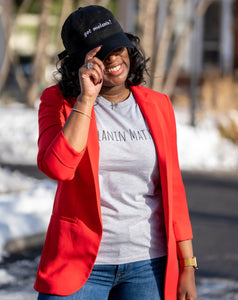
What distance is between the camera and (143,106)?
243cm

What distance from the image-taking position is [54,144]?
211 centimetres

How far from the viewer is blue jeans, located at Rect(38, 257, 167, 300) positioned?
88.7 inches

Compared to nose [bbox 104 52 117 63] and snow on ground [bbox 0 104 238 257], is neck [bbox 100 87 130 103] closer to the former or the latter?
nose [bbox 104 52 117 63]

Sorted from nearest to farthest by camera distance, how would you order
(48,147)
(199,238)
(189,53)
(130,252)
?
(48,147), (130,252), (199,238), (189,53)

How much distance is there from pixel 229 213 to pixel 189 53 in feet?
53.0

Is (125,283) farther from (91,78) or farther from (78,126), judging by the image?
(91,78)

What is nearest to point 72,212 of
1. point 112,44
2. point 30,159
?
point 112,44

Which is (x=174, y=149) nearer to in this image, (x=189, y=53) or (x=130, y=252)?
(x=130, y=252)

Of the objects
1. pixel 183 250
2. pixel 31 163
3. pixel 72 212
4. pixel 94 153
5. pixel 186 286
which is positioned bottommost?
pixel 31 163

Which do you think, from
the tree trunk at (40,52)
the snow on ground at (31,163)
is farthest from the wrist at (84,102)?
the tree trunk at (40,52)

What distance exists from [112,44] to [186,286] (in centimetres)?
92

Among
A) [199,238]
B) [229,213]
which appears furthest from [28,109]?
[199,238]

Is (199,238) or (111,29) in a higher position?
(111,29)

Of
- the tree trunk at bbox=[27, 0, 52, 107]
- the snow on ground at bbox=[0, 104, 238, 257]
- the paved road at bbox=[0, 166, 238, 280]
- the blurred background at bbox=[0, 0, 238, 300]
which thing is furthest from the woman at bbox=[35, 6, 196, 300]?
the tree trunk at bbox=[27, 0, 52, 107]
